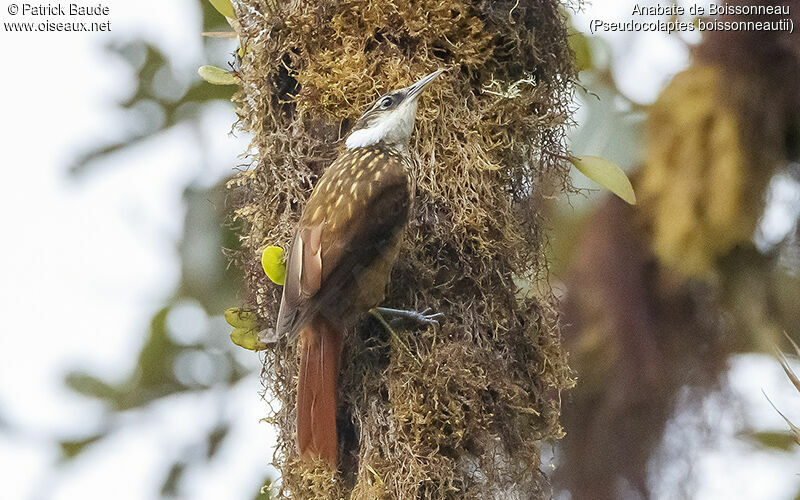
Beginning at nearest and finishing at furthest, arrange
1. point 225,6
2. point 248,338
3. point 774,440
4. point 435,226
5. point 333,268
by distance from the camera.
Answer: point 333,268, point 435,226, point 248,338, point 225,6, point 774,440

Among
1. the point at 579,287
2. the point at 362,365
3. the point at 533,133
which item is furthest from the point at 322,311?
the point at 579,287

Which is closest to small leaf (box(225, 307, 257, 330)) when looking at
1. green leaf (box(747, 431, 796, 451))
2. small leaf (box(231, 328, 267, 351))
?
small leaf (box(231, 328, 267, 351))

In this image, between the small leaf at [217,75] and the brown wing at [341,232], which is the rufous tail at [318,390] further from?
the small leaf at [217,75]

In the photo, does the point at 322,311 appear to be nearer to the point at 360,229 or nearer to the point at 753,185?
the point at 360,229

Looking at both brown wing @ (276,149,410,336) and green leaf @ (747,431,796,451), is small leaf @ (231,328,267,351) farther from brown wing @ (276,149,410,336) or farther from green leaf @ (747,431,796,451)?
green leaf @ (747,431,796,451)

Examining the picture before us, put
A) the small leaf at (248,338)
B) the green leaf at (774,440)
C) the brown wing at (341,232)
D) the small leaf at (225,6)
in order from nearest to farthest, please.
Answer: the brown wing at (341,232) → the small leaf at (248,338) → the small leaf at (225,6) → the green leaf at (774,440)

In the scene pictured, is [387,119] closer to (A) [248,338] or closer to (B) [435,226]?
(B) [435,226]

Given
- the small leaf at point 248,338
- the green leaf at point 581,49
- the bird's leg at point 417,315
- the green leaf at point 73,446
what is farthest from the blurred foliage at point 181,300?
the green leaf at point 581,49

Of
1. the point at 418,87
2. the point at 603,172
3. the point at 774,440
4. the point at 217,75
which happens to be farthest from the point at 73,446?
the point at 774,440
